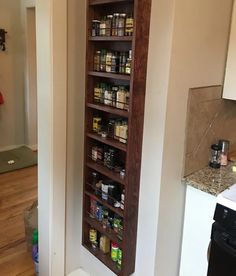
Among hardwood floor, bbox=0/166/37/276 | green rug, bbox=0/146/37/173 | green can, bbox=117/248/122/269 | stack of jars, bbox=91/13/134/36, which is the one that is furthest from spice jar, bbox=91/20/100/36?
green rug, bbox=0/146/37/173

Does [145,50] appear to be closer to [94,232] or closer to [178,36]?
[178,36]

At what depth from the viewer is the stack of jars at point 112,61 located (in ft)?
4.82

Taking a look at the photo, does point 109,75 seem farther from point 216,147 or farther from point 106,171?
point 216,147

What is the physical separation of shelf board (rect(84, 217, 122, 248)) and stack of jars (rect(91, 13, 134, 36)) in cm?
104

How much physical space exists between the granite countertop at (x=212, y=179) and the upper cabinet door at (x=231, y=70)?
405 mm

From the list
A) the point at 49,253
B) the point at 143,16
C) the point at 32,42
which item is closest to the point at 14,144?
the point at 32,42

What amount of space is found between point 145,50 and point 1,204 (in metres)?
2.31

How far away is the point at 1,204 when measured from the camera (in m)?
2.98

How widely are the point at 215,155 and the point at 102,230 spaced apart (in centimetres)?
76

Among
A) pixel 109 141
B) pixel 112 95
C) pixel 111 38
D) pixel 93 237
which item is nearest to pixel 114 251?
pixel 93 237

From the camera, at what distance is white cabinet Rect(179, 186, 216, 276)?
59.5 inches

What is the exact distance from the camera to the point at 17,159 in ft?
13.5

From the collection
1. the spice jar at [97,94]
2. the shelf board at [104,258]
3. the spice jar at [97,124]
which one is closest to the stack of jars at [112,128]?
the spice jar at [97,124]

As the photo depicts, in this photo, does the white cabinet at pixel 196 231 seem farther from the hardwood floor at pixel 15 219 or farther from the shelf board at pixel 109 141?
the hardwood floor at pixel 15 219
